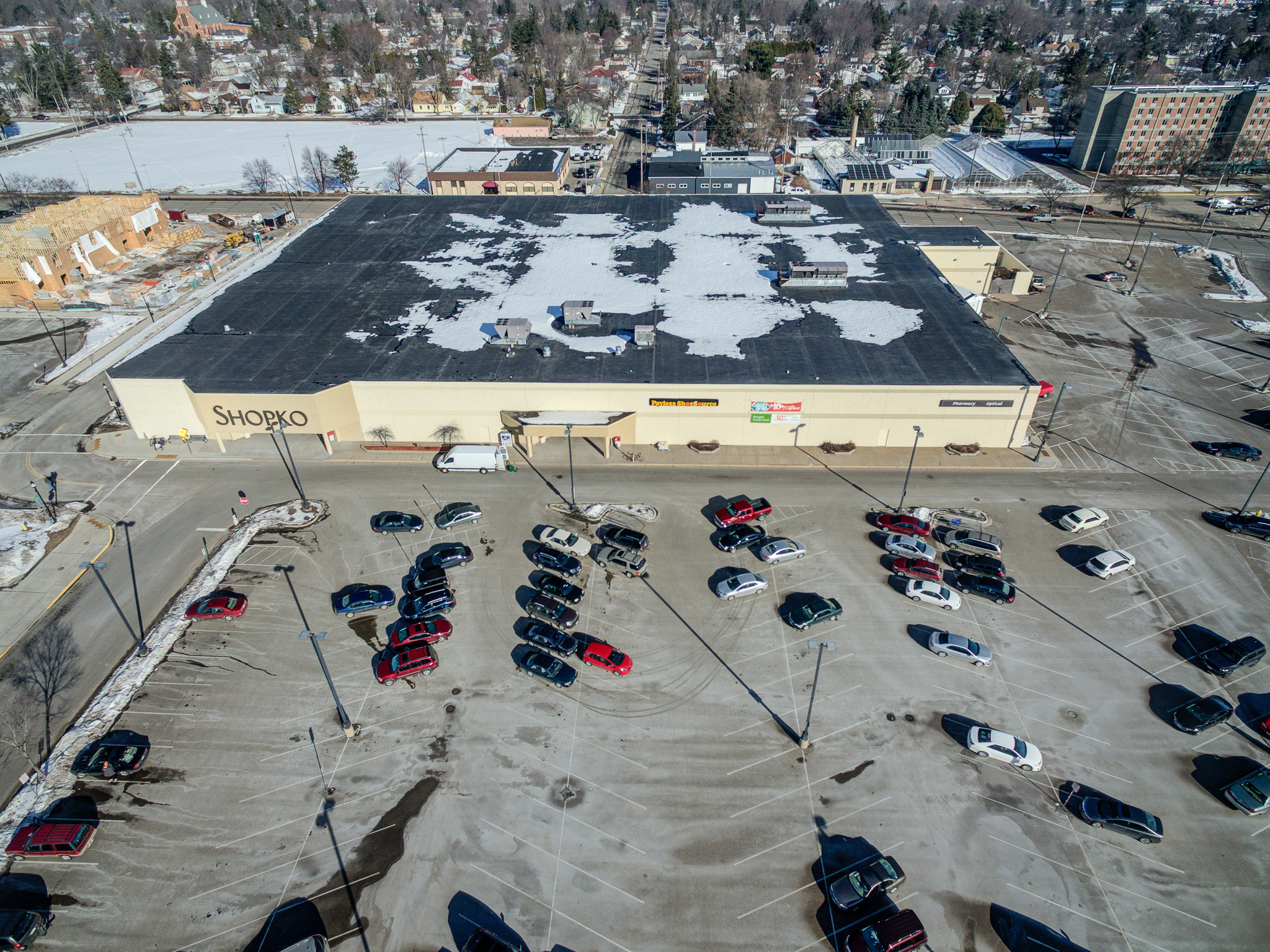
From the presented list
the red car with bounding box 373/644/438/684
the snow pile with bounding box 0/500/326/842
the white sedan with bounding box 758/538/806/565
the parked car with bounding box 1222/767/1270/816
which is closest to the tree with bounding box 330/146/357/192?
the snow pile with bounding box 0/500/326/842

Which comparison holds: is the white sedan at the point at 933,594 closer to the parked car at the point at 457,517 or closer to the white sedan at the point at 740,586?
the white sedan at the point at 740,586

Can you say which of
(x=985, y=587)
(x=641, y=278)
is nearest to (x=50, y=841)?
(x=985, y=587)

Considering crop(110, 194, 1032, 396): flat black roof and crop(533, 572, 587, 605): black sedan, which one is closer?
crop(533, 572, 587, 605): black sedan

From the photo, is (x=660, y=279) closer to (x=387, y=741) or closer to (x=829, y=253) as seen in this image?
(x=829, y=253)

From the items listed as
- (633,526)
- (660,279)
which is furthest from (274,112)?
(633,526)

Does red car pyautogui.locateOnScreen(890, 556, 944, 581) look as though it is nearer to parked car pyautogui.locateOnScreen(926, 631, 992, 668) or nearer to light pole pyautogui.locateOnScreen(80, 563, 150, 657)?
parked car pyautogui.locateOnScreen(926, 631, 992, 668)

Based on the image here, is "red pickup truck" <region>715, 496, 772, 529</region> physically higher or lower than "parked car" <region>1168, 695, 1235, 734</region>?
higher

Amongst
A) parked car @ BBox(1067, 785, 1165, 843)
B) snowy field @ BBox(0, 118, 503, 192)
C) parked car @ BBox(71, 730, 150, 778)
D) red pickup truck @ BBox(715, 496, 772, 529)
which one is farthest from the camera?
snowy field @ BBox(0, 118, 503, 192)
